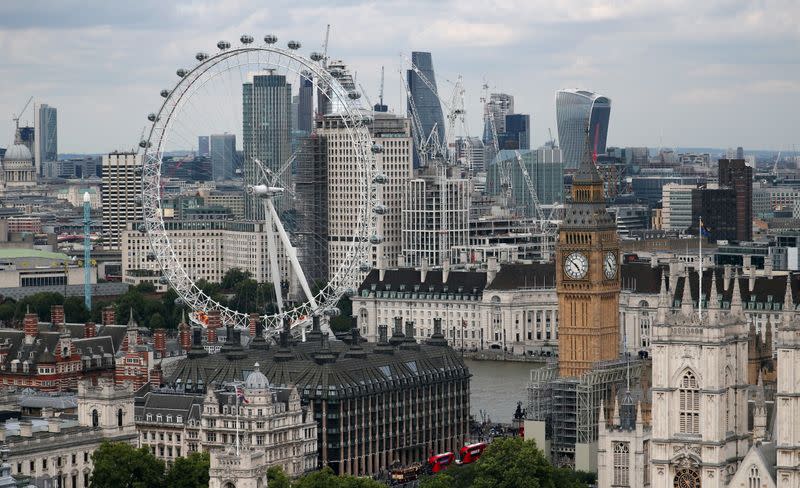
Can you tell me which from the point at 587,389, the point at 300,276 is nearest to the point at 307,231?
the point at 300,276

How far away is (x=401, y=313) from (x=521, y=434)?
52.2m

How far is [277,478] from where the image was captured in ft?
286

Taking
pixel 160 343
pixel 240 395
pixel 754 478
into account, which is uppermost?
pixel 160 343

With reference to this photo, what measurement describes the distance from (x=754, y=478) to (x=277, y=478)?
18.6m

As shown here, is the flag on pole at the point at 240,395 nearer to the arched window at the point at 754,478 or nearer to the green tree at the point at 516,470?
the green tree at the point at 516,470

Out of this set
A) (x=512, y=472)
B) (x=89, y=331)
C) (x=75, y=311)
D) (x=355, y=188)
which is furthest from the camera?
(x=355, y=188)

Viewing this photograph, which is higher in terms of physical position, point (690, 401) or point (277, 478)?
point (690, 401)

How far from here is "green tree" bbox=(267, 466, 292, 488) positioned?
86.4 meters

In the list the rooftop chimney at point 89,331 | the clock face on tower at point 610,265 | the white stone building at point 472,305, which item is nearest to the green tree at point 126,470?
the clock face on tower at point 610,265

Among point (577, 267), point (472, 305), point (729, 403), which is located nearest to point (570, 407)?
point (577, 267)

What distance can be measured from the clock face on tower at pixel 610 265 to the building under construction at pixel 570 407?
885 cm

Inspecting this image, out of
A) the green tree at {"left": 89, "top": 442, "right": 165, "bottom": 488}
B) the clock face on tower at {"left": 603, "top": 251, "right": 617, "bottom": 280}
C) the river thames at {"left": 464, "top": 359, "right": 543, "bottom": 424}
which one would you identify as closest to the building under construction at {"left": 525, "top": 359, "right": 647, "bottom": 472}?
the clock face on tower at {"left": 603, "top": 251, "right": 617, "bottom": 280}

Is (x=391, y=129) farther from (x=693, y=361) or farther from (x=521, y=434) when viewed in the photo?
(x=693, y=361)

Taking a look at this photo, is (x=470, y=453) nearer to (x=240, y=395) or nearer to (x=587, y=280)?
(x=240, y=395)
